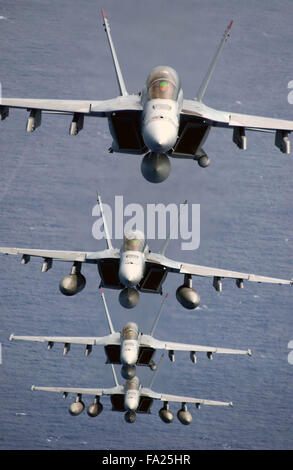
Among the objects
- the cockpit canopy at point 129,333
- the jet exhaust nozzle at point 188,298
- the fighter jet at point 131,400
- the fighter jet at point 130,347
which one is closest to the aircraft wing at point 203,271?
the jet exhaust nozzle at point 188,298

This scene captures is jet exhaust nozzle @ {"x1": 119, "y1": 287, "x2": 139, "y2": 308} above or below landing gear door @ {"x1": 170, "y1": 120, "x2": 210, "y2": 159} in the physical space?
below

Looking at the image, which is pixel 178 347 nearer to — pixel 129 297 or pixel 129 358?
pixel 129 358

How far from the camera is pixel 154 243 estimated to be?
56.1m

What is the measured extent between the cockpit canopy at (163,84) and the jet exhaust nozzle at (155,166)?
202cm

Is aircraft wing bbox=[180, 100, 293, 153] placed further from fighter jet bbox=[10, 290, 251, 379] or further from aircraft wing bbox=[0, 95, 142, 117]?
fighter jet bbox=[10, 290, 251, 379]

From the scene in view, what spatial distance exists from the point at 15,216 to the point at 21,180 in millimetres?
3027

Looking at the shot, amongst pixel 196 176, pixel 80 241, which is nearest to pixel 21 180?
pixel 80 241

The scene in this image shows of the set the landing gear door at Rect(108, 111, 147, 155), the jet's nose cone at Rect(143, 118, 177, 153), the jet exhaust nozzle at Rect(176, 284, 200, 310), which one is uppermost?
the landing gear door at Rect(108, 111, 147, 155)

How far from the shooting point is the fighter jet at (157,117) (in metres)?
25.3

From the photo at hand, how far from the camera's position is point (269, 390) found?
53.9 meters

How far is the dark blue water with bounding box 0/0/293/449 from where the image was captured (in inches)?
2092

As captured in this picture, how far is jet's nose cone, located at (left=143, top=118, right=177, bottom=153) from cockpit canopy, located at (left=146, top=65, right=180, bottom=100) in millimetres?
1170

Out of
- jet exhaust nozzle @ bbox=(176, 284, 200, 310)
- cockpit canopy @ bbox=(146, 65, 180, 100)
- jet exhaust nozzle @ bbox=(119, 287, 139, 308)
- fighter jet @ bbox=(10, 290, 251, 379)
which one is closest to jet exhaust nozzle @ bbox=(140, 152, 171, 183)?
cockpit canopy @ bbox=(146, 65, 180, 100)

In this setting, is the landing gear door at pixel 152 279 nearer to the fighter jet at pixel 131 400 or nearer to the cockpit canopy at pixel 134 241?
the cockpit canopy at pixel 134 241
